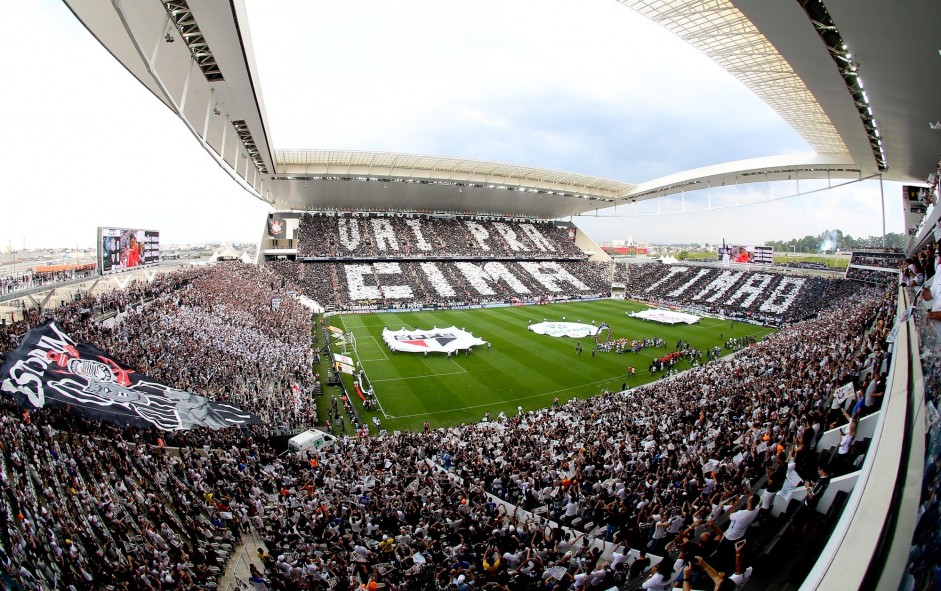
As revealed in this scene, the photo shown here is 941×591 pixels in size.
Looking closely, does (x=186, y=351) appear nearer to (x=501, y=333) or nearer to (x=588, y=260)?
(x=501, y=333)

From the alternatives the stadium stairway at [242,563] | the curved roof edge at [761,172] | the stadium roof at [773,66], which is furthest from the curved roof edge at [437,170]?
the stadium stairway at [242,563]

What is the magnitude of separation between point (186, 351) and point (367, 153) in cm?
3062

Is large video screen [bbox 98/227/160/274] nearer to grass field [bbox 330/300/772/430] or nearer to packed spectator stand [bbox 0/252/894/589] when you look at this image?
packed spectator stand [bbox 0/252/894/589]

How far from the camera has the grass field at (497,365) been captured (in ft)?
69.9

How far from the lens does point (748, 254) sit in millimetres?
56562

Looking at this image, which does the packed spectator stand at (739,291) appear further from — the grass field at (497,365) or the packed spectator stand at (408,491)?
the packed spectator stand at (408,491)

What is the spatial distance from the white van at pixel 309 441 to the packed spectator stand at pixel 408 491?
1198 millimetres

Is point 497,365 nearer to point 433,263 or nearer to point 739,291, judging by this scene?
point 433,263

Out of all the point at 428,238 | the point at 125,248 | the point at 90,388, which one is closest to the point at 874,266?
the point at 428,238

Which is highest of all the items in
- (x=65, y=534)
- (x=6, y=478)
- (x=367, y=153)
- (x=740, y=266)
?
(x=367, y=153)

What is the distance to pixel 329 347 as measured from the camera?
29.2 m

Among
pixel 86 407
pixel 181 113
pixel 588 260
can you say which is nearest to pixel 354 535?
pixel 86 407

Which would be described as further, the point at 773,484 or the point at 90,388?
the point at 90,388

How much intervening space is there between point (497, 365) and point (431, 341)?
5.20 metres
